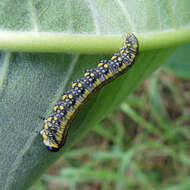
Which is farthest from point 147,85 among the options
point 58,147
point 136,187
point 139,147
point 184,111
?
point 58,147

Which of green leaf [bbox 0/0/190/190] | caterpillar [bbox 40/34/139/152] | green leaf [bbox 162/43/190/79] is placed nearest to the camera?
green leaf [bbox 0/0/190/190]

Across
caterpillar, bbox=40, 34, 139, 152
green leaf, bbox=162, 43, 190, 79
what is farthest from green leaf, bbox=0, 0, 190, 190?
green leaf, bbox=162, 43, 190, 79

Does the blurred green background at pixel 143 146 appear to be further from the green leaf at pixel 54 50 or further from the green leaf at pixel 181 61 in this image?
the green leaf at pixel 54 50

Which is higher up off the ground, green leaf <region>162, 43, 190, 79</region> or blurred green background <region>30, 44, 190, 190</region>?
green leaf <region>162, 43, 190, 79</region>

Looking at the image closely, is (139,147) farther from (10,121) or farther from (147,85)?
(10,121)

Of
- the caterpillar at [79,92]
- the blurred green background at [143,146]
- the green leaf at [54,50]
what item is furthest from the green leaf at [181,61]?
the blurred green background at [143,146]

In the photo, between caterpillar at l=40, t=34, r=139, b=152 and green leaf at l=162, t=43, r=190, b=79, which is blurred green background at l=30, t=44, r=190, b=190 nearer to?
green leaf at l=162, t=43, r=190, b=79
